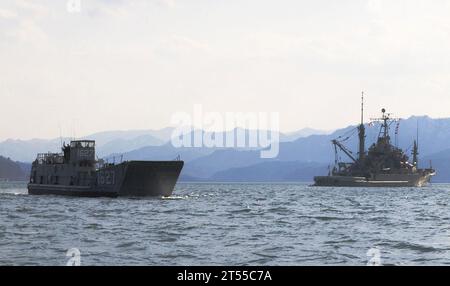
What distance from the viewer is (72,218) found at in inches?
2071

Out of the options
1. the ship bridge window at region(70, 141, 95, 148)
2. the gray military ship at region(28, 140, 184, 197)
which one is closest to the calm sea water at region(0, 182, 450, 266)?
the gray military ship at region(28, 140, 184, 197)

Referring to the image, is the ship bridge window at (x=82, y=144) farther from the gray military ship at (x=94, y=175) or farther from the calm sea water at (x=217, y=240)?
the calm sea water at (x=217, y=240)

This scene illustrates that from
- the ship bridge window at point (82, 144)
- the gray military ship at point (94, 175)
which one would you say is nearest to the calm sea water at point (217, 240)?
the gray military ship at point (94, 175)

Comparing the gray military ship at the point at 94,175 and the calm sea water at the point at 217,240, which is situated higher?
the gray military ship at the point at 94,175

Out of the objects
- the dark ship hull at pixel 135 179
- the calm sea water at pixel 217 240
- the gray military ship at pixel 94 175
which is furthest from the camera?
the gray military ship at pixel 94 175

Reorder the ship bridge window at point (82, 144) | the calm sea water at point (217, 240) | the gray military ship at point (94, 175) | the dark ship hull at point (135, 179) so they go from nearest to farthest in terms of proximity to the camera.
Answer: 1. the calm sea water at point (217, 240)
2. the dark ship hull at point (135, 179)
3. the gray military ship at point (94, 175)
4. the ship bridge window at point (82, 144)

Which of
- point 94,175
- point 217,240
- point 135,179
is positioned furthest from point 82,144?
point 217,240

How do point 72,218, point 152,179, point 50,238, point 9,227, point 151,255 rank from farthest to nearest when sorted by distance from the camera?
point 152,179, point 72,218, point 9,227, point 50,238, point 151,255

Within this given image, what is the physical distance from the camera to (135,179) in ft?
283

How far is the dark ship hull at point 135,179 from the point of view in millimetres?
85562

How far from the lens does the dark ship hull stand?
85.6m
